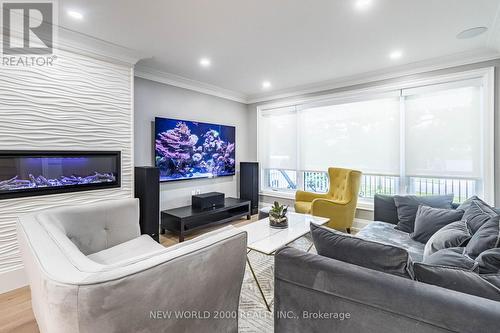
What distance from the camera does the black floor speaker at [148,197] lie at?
10.3 ft

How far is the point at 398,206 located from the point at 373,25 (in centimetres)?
201

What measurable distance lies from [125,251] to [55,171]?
1.40 meters

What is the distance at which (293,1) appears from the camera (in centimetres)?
204

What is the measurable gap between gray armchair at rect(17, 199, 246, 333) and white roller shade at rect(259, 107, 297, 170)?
3.85 metres

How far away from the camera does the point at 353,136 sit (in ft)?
13.7

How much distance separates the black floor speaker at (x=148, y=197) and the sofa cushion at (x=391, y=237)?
8.17 feet

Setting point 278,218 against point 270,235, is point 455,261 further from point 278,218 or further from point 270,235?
point 278,218

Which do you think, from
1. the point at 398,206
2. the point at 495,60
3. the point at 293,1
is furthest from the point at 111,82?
the point at 495,60

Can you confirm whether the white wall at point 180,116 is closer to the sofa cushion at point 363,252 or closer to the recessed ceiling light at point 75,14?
the recessed ceiling light at point 75,14

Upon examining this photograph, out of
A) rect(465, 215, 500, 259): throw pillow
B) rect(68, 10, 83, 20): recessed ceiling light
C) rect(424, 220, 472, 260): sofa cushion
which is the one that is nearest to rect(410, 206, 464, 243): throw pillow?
rect(424, 220, 472, 260): sofa cushion

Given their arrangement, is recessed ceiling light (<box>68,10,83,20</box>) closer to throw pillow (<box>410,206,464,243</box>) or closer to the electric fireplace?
the electric fireplace

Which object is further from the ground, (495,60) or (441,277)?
(495,60)

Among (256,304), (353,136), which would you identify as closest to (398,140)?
(353,136)

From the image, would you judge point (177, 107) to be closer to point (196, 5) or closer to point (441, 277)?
point (196, 5)
